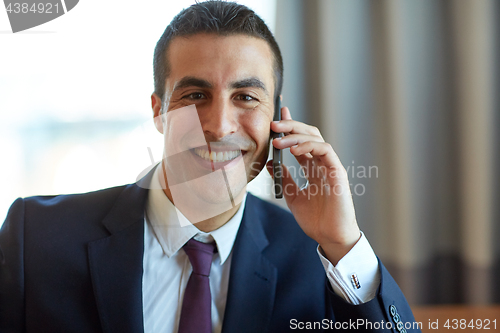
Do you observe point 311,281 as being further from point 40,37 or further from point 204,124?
point 40,37

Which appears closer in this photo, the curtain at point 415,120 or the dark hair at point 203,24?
the dark hair at point 203,24

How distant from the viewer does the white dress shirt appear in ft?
2.62

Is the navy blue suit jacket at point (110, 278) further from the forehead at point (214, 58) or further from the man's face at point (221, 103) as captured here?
the forehead at point (214, 58)

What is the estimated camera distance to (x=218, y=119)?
2.50ft

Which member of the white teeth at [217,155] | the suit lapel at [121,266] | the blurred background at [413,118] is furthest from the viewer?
the blurred background at [413,118]

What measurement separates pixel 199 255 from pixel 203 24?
56 centimetres

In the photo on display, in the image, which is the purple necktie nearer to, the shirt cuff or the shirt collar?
the shirt collar

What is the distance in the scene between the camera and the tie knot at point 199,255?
837 mm

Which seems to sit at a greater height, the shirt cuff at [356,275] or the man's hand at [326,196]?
the man's hand at [326,196]

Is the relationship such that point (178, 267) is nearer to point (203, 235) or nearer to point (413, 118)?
point (203, 235)

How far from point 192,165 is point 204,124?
13cm

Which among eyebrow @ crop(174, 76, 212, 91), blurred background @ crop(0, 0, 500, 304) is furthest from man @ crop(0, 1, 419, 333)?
blurred background @ crop(0, 0, 500, 304)

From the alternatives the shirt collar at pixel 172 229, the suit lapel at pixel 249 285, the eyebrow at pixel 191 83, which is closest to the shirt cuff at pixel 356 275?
the suit lapel at pixel 249 285

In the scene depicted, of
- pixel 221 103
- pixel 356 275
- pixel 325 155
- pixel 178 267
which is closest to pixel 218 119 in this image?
pixel 221 103
